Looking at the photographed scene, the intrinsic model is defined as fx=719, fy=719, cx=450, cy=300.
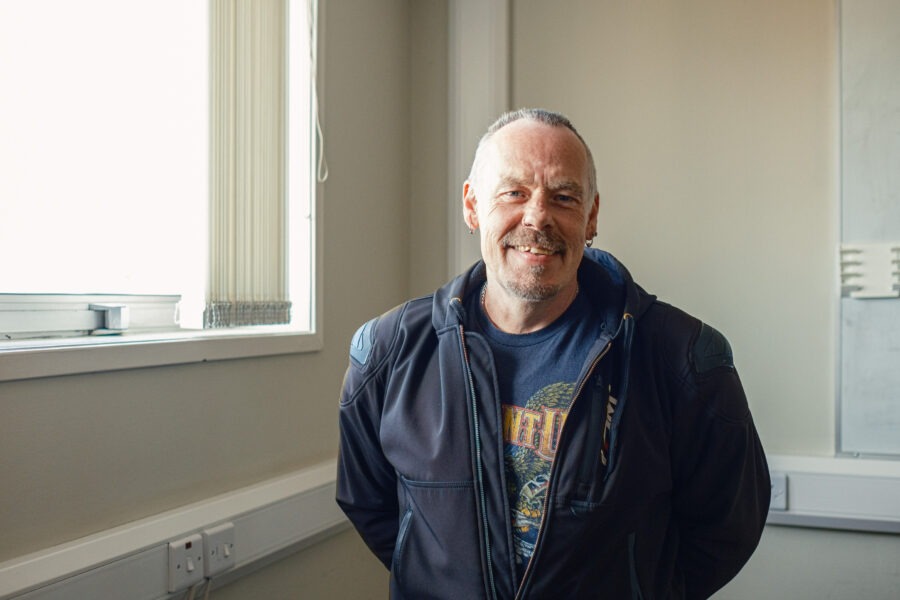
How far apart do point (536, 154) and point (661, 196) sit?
3.24 ft

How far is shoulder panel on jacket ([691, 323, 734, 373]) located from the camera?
3.95 feet

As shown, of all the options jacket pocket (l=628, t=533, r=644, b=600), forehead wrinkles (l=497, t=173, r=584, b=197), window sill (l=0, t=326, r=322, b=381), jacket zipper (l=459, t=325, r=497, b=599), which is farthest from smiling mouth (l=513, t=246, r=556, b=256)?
window sill (l=0, t=326, r=322, b=381)

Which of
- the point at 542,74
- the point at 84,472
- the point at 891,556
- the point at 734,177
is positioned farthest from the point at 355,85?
the point at 891,556

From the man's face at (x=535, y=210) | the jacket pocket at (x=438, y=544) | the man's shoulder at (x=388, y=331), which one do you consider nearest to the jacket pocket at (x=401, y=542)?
the jacket pocket at (x=438, y=544)

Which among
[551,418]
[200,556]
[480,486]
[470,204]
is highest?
[470,204]

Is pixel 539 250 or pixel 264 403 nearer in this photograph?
pixel 539 250

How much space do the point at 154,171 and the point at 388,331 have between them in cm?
70

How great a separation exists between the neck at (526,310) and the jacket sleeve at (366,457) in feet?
0.78

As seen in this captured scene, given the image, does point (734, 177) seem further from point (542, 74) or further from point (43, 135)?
point (43, 135)

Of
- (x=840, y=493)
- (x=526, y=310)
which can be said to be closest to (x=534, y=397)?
(x=526, y=310)

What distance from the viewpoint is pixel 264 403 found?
68.9 inches

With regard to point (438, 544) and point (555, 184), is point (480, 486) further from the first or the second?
point (555, 184)

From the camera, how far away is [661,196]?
2.12m

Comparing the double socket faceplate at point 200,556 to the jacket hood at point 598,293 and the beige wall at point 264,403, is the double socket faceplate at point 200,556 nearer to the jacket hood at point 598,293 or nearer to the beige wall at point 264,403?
the beige wall at point 264,403
